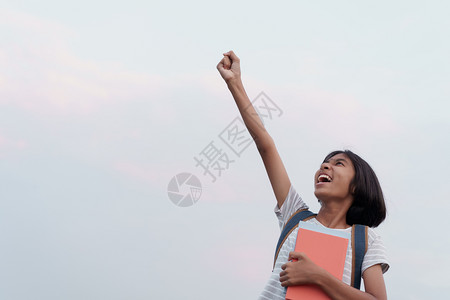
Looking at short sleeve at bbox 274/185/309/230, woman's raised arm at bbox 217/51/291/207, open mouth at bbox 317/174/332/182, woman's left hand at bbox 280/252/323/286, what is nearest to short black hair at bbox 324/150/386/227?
open mouth at bbox 317/174/332/182

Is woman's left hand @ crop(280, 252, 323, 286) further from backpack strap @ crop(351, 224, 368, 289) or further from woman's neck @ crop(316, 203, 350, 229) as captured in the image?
woman's neck @ crop(316, 203, 350, 229)

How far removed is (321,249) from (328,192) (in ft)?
1.26

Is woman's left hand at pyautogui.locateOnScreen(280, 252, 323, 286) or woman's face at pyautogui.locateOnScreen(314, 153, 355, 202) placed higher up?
woman's face at pyautogui.locateOnScreen(314, 153, 355, 202)

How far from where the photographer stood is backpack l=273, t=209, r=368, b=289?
2.47 m

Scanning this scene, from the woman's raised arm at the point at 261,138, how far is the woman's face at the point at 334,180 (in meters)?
0.20

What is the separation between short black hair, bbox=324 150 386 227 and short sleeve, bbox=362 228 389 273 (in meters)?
0.20

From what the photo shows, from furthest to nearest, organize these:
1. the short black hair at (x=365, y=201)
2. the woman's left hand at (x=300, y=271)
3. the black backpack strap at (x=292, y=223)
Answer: the short black hair at (x=365, y=201), the black backpack strap at (x=292, y=223), the woman's left hand at (x=300, y=271)

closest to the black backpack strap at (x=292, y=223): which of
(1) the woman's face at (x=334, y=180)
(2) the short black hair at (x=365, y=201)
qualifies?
(1) the woman's face at (x=334, y=180)

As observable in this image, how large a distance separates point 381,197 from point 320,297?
817mm

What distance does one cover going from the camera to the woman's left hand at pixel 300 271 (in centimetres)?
231

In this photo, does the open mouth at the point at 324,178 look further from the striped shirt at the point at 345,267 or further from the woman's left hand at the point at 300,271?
Answer: the woman's left hand at the point at 300,271

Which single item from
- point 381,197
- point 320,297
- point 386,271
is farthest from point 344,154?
point 320,297

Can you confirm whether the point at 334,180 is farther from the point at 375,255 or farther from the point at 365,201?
the point at 375,255

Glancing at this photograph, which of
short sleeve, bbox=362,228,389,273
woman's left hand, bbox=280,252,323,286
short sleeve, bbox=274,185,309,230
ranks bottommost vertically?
woman's left hand, bbox=280,252,323,286
